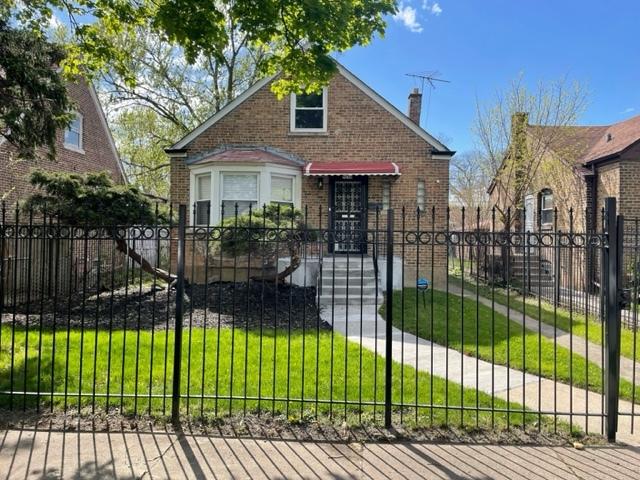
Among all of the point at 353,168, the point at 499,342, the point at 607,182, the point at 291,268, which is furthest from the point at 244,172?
the point at 607,182

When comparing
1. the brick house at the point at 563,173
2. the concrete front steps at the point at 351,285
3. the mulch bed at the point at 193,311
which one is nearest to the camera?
the mulch bed at the point at 193,311

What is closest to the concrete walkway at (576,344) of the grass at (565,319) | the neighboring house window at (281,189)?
the grass at (565,319)

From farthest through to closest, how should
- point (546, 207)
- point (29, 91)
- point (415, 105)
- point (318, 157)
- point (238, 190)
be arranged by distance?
point (546, 207)
point (415, 105)
point (318, 157)
point (238, 190)
point (29, 91)

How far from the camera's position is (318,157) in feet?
43.5

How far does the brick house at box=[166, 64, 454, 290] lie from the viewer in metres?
12.7

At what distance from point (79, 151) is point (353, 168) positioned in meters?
9.86

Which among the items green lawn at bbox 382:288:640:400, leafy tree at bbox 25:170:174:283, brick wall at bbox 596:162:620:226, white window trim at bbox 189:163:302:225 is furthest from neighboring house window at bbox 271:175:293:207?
brick wall at bbox 596:162:620:226

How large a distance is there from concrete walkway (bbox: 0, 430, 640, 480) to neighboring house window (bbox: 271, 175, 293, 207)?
30.4ft

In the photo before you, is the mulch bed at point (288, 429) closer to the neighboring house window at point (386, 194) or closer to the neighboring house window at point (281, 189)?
the neighboring house window at point (281, 189)

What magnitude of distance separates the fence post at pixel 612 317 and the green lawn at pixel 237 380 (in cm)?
73

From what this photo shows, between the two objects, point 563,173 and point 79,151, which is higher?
point 79,151

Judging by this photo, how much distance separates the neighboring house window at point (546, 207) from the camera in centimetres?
1691

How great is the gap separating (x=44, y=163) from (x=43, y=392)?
441 inches

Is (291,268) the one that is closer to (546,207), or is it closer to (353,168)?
(353,168)
